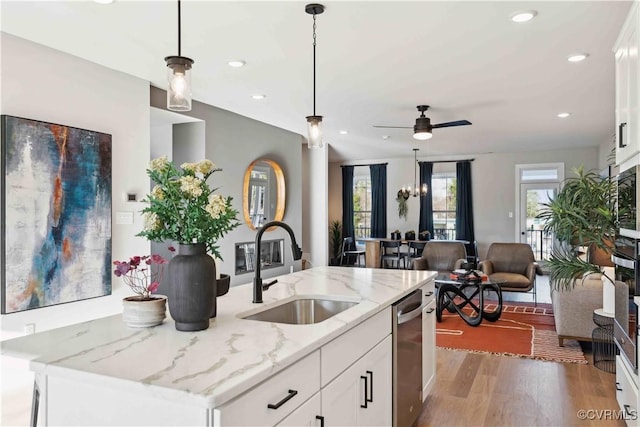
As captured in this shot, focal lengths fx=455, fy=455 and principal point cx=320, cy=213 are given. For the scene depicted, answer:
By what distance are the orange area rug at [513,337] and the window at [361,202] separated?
17.4ft

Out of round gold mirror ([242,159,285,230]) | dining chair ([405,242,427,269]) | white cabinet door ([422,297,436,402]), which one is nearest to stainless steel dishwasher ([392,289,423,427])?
white cabinet door ([422,297,436,402])

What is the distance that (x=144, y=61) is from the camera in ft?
13.2

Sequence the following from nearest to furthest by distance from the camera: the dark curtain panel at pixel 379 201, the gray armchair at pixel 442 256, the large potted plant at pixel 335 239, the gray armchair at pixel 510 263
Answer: the gray armchair at pixel 510 263 < the gray armchair at pixel 442 256 < the dark curtain panel at pixel 379 201 < the large potted plant at pixel 335 239

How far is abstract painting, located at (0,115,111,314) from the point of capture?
331 cm

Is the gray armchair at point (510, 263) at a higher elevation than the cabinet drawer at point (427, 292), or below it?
below

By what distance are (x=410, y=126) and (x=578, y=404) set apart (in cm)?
465

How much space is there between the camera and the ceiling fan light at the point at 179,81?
208cm

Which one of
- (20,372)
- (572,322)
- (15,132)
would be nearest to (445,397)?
(572,322)

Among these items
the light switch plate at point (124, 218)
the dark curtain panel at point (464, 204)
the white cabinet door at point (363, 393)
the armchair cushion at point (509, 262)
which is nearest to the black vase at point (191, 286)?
the white cabinet door at point (363, 393)

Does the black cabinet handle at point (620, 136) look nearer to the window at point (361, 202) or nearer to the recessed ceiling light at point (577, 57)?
the recessed ceiling light at point (577, 57)

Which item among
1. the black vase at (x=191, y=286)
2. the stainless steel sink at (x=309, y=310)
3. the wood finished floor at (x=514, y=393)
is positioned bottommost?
the wood finished floor at (x=514, y=393)

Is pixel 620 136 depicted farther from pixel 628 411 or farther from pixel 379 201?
pixel 379 201

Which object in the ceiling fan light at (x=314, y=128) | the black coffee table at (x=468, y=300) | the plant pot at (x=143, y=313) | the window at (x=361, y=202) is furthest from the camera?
the window at (x=361, y=202)

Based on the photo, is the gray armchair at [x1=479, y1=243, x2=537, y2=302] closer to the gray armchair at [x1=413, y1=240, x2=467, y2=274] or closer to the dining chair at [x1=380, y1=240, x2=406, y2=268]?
the gray armchair at [x1=413, y1=240, x2=467, y2=274]
